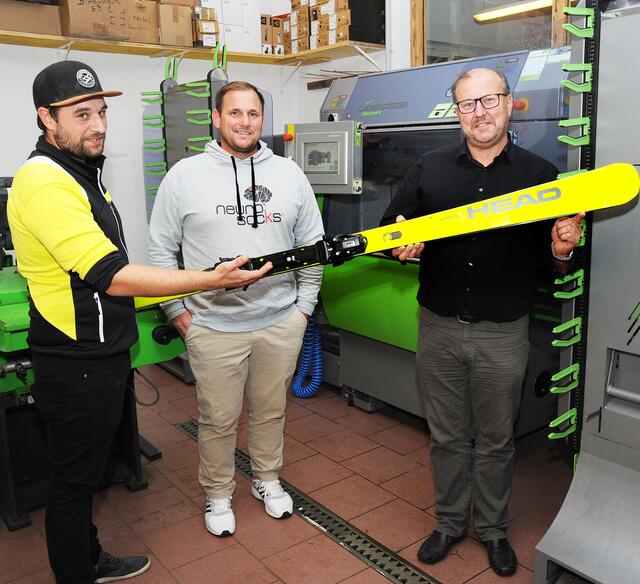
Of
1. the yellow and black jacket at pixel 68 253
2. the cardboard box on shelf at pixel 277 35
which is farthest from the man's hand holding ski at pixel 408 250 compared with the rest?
the cardboard box on shelf at pixel 277 35

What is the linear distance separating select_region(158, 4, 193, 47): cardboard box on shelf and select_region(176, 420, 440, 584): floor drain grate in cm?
319

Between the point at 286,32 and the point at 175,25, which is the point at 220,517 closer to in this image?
the point at 175,25

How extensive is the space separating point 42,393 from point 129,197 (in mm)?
3233

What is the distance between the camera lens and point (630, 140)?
1.64m

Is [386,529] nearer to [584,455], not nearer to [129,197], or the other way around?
[584,455]

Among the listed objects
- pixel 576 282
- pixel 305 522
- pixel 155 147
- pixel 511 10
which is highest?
pixel 511 10

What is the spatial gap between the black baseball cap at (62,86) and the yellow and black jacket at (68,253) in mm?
120

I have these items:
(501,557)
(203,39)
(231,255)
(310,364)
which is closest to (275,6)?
(203,39)

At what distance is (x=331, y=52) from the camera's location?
4.80 meters

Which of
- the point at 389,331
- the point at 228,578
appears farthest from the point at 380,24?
the point at 228,578

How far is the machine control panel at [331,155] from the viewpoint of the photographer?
316cm

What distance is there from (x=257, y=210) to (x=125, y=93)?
2922mm

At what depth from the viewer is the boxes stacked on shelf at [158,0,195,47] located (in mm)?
4457

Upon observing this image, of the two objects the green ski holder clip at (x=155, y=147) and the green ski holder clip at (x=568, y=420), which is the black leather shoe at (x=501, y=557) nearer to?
the green ski holder clip at (x=568, y=420)
